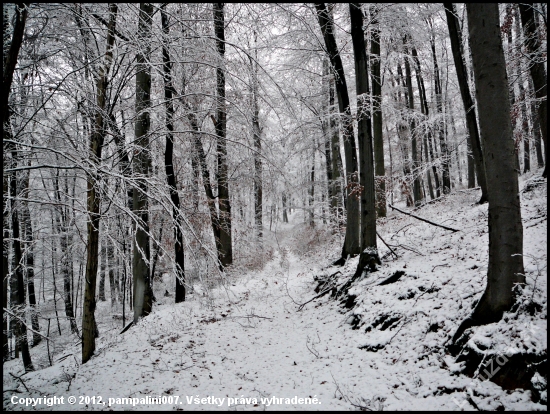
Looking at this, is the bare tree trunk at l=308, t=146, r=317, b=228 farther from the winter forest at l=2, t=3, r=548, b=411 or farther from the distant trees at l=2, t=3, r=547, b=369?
the winter forest at l=2, t=3, r=548, b=411

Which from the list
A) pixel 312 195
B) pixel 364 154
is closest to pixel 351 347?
pixel 364 154

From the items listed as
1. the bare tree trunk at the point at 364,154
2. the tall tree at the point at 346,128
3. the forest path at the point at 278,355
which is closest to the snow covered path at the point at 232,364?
the forest path at the point at 278,355

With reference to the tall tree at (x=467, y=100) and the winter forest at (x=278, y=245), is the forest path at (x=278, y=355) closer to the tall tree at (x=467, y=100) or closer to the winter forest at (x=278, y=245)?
the winter forest at (x=278, y=245)

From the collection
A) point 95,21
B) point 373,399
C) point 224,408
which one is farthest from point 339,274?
point 95,21

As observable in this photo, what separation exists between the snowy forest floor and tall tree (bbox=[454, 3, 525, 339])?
28cm

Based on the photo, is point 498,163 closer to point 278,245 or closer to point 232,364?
point 278,245

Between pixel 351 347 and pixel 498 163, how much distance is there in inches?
145

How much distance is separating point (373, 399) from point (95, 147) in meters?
6.16

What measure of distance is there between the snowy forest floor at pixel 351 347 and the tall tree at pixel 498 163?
279 millimetres

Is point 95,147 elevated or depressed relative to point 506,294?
elevated

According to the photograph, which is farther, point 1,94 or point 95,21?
point 95,21

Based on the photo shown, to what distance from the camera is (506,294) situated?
3676mm

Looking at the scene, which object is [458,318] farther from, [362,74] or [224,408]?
[362,74]

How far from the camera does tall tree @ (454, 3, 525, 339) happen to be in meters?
3.65
